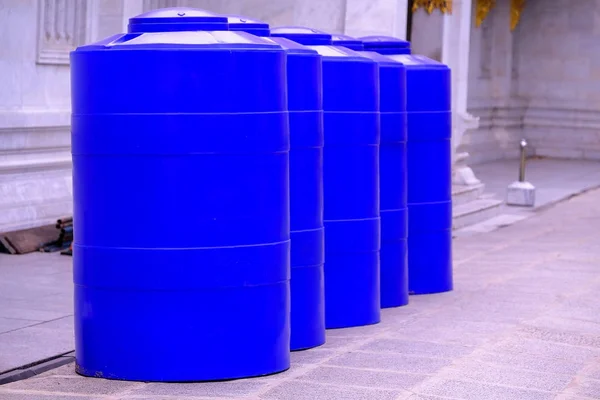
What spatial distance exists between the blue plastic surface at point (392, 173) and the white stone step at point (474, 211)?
493cm

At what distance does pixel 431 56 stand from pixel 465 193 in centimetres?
170

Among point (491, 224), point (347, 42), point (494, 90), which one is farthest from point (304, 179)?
point (494, 90)

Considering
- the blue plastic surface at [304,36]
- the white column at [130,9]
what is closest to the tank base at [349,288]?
the blue plastic surface at [304,36]

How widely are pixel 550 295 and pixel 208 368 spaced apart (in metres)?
3.57

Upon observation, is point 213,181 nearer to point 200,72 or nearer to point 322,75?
point 200,72

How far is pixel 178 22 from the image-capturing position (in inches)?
221

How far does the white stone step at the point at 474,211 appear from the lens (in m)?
12.9

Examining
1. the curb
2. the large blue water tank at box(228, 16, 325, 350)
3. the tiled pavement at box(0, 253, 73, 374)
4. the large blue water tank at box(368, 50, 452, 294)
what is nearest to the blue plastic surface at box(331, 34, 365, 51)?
the large blue water tank at box(368, 50, 452, 294)

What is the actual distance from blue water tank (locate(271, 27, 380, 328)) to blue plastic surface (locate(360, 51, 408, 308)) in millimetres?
520

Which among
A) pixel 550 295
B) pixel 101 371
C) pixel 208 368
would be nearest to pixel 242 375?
pixel 208 368

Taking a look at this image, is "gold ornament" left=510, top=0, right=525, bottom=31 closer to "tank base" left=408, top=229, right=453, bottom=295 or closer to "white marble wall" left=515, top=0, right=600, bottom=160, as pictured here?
"white marble wall" left=515, top=0, right=600, bottom=160

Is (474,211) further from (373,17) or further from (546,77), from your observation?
(546,77)

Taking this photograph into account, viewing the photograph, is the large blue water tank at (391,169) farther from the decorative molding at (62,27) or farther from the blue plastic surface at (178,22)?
the decorative molding at (62,27)

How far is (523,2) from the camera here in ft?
77.9
